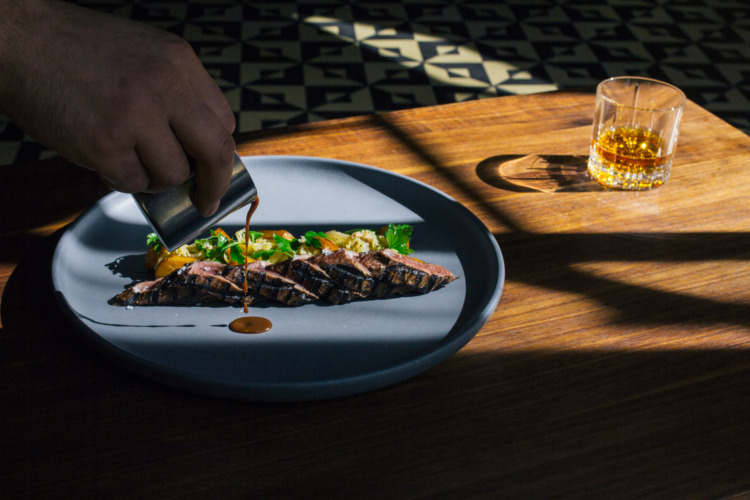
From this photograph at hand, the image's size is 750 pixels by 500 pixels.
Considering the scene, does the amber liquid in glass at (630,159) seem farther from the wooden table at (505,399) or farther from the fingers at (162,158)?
the fingers at (162,158)

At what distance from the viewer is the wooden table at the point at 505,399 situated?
31.8 inches

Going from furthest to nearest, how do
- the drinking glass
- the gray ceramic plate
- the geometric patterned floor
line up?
the geometric patterned floor < the drinking glass < the gray ceramic plate

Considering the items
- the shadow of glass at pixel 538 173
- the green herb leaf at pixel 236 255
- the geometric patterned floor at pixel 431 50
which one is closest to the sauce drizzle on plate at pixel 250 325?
the green herb leaf at pixel 236 255

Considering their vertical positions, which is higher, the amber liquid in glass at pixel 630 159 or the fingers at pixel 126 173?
the fingers at pixel 126 173

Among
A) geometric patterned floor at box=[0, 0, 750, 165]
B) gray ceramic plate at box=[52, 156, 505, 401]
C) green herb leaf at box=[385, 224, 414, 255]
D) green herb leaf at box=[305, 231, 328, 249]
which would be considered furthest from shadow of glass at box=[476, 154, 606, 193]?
geometric patterned floor at box=[0, 0, 750, 165]

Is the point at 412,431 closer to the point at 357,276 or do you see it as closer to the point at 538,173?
the point at 357,276

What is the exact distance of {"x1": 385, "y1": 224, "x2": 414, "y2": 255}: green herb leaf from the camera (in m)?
1.17

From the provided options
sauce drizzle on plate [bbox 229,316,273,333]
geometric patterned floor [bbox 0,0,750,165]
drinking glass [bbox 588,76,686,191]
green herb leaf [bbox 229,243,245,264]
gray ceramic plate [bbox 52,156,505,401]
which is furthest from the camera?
geometric patterned floor [bbox 0,0,750,165]

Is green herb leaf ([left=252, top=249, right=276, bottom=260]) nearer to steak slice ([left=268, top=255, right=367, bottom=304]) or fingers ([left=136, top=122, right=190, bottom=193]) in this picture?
steak slice ([left=268, top=255, right=367, bottom=304])

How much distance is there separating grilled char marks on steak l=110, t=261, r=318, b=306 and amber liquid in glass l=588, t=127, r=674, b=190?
2.25ft

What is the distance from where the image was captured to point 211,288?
1053 millimetres

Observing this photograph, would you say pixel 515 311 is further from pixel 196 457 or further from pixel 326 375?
pixel 196 457

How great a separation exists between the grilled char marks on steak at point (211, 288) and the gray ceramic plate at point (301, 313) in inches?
0.6

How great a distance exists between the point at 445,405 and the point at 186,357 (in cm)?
35
